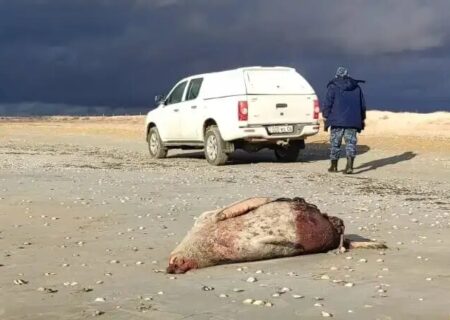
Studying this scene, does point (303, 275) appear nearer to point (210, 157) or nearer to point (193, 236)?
point (193, 236)

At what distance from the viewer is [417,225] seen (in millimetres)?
8797

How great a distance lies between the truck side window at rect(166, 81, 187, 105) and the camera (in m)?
20.7

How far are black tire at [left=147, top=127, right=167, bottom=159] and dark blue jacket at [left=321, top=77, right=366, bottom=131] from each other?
6718 mm

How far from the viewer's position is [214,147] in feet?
61.7

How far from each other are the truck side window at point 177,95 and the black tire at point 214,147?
2014 mm

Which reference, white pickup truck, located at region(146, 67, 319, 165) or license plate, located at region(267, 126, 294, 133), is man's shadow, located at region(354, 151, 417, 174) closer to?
white pickup truck, located at region(146, 67, 319, 165)

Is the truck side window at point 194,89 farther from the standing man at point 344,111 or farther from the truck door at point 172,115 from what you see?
the standing man at point 344,111

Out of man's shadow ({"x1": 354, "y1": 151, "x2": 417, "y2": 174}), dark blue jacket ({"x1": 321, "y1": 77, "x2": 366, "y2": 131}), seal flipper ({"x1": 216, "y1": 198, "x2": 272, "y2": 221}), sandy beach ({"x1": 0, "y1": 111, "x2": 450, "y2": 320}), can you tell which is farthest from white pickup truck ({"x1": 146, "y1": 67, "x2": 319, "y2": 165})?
seal flipper ({"x1": 216, "y1": 198, "x2": 272, "y2": 221})

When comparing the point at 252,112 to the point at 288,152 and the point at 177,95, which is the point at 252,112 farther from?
the point at 177,95

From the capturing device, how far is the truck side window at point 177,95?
2070 cm

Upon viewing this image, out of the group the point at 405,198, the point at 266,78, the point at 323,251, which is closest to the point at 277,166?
the point at 266,78

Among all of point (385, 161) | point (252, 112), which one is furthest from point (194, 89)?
point (385, 161)

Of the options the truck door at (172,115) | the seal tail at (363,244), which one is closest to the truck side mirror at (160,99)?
the truck door at (172,115)

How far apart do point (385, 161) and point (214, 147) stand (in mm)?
4613
